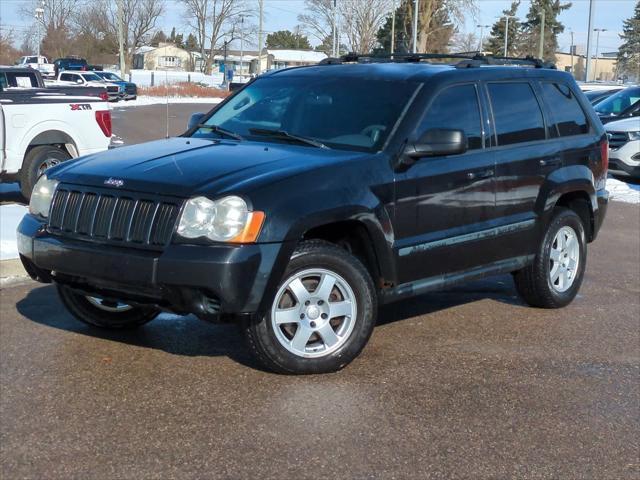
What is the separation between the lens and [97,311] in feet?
19.9

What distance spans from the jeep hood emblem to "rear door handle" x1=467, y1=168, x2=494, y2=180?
228 cm

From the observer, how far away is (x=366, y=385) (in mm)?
5133

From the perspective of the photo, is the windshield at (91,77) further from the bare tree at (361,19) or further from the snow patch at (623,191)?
the snow patch at (623,191)

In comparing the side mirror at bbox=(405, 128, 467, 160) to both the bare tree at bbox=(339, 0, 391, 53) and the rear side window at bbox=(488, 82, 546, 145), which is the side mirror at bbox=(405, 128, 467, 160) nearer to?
the rear side window at bbox=(488, 82, 546, 145)

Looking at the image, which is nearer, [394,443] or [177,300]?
[394,443]

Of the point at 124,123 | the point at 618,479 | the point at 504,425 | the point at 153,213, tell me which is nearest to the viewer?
the point at 618,479

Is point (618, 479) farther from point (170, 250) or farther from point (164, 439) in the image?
point (170, 250)

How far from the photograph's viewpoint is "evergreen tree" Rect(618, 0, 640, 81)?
69500mm

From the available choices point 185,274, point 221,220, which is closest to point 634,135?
point 221,220

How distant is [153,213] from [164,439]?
49.3 inches

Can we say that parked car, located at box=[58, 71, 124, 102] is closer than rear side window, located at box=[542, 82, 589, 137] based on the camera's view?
No

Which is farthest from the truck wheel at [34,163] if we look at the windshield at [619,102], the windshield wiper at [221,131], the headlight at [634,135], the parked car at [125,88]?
the parked car at [125,88]

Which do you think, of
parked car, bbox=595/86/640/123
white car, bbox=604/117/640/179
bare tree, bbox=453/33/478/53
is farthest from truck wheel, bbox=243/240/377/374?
bare tree, bbox=453/33/478/53

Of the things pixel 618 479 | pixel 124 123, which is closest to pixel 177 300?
pixel 618 479
